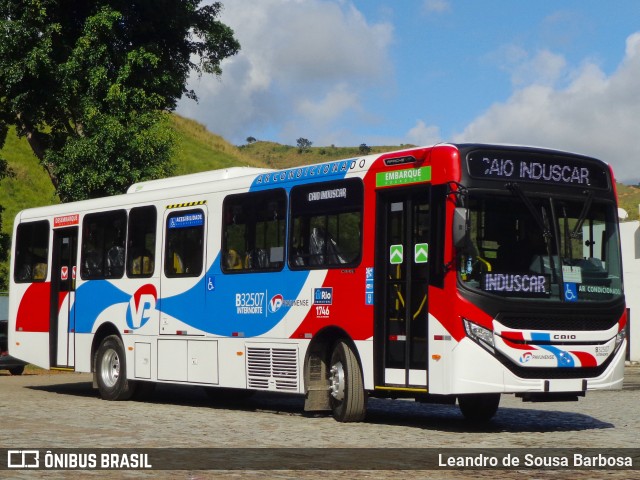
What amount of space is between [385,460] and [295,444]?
1668mm

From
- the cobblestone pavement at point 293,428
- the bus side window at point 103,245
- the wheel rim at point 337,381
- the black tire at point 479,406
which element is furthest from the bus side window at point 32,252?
the black tire at point 479,406

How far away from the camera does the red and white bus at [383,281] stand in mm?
14023

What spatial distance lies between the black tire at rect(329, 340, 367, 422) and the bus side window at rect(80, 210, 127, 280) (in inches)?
232

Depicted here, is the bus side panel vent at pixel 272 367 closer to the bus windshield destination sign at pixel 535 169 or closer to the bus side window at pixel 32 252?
the bus windshield destination sign at pixel 535 169

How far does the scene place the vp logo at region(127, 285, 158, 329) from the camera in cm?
1958

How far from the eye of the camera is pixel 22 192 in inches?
3179

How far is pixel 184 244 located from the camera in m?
19.0

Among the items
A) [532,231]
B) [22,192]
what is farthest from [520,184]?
[22,192]

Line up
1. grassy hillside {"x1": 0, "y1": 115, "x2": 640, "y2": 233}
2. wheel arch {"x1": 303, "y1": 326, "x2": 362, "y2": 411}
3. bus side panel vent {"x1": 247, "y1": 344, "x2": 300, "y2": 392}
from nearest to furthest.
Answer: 1. wheel arch {"x1": 303, "y1": 326, "x2": 362, "y2": 411}
2. bus side panel vent {"x1": 247, "y1": 344, "x2": 300, "y2": 392}
3. grassy hillside {"x1": 0, "y1": 115, "x2": 640, "y2": 233}

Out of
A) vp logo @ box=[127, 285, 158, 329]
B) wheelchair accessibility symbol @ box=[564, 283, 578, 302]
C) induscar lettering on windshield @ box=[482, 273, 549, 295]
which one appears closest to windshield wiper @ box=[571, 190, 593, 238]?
wheelchair accessibility symbol @ box=[564, 283, 578, 302]

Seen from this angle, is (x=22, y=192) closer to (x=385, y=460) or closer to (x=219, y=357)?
(x=219, y=357)

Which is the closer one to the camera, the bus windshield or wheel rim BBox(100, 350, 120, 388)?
the bus windshield

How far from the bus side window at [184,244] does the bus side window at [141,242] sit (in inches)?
17.5

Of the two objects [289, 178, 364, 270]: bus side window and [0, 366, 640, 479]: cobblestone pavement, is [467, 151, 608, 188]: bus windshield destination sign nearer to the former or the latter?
[289, 178, 364, 270]: bus side window
